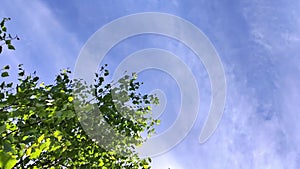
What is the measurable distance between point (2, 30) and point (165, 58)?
25.5 feet

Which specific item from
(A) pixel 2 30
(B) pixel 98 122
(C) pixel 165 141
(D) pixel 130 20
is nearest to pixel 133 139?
(C) pixel 165 141

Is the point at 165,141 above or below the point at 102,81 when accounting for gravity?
below

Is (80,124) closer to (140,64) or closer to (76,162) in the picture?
(76,162)

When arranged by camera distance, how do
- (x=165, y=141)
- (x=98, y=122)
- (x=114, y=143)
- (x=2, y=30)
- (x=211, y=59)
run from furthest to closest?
(x=114, y=143), (x=165, y=141), (x=98, y=122), (x=211, y=59), (x=2, y=30)

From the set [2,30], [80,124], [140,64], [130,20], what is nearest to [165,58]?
[140,64]

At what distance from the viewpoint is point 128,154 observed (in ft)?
44.0

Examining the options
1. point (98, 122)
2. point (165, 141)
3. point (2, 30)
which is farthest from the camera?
point (165, 141)

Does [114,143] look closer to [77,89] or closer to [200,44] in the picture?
[77,89]

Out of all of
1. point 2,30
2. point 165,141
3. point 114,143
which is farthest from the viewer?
point 114,143

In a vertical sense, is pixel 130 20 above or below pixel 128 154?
above

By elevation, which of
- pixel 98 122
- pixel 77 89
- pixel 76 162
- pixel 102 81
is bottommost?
pixel 76 162

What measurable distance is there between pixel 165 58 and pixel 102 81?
12.6 feet

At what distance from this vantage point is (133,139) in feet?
43.4

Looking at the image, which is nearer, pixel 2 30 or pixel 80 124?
pixel 2 30
